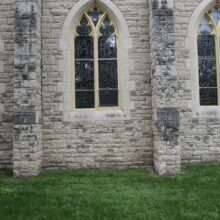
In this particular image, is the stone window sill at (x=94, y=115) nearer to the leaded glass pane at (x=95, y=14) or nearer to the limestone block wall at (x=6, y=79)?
the limestone block wall at (x=6, y=79)

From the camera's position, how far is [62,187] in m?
6.85

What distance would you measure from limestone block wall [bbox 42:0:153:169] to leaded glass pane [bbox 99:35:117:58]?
489 mm

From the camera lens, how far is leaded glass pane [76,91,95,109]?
9.15 meters

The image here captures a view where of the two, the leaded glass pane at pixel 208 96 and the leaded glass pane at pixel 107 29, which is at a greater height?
the leaded glass pane at pixel 107 29

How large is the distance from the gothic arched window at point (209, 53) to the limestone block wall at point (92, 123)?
180 centimetres

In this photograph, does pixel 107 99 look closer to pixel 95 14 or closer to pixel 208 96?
pixel 95 14

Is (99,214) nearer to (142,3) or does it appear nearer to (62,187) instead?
(62,187)

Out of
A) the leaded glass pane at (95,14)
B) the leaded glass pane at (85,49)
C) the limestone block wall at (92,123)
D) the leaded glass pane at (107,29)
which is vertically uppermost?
the leaded glass pane at (95,14)

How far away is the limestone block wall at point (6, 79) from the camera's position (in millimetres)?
8867

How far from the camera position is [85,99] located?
9.16 meters

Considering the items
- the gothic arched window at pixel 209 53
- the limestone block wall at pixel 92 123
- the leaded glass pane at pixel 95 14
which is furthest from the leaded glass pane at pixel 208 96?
the leaded glass pane at pixel 95 14

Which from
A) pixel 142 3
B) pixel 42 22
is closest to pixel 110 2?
pixel 142 3

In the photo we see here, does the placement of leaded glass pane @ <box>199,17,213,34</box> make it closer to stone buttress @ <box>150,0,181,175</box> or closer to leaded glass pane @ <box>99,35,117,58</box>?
stone buttress @ <box>150,0,181,175</box>

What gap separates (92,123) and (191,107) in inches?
121
